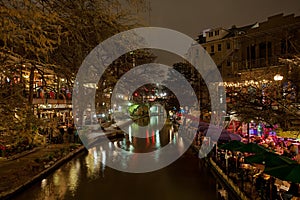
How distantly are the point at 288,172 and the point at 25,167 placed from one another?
40.6 feet

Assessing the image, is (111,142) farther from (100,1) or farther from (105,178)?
(100,1)

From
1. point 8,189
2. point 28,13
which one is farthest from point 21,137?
point 8,189

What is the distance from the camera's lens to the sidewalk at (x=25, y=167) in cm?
1251

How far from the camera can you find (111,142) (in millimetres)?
29594

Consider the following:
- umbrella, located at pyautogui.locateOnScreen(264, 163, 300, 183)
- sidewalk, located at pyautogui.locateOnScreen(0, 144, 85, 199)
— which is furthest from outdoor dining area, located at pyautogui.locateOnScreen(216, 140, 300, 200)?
sidewalk, located at pyautogui.locateOnScreen(0, 144, 85, 199)

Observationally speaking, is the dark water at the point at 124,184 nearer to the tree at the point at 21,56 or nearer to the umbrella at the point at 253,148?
Result: the umbrella at the point at 253,148

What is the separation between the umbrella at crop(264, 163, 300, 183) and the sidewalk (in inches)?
371

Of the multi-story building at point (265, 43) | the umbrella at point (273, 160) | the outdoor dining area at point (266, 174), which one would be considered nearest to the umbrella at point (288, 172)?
the outdoor dining area at point (266, 174)

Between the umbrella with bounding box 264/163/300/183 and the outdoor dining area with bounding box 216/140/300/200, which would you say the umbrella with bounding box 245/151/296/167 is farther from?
the umbrella with bounding box 264/163/300/183

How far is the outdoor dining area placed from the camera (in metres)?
8.26

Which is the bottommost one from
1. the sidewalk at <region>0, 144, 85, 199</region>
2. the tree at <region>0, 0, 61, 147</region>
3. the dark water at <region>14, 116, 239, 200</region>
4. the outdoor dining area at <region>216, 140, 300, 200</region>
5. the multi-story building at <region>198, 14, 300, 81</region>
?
the dark water at <region>14, 116, 239, 200</region>

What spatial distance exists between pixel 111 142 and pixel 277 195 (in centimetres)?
2148

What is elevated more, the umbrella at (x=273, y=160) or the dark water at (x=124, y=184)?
the umbrella at (x=273, y=160)

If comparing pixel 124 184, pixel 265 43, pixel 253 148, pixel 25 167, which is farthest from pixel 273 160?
pixel 265 43
